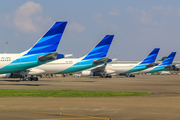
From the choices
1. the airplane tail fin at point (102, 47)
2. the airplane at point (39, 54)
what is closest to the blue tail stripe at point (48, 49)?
the airplane at point (39, 54)

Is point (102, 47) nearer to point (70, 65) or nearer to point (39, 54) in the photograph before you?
point (70, 65)

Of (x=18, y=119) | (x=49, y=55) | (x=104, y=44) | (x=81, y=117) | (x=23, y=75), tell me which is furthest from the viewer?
(x=104, y=44)

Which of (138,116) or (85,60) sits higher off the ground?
(85,60)

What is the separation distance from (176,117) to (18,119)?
289 inches

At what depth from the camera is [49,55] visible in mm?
45031

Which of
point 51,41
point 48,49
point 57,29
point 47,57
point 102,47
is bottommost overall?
point 47,57

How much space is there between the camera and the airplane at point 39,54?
45.2m

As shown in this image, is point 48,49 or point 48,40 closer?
point 48,40

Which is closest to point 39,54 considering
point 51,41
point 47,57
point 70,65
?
point 47,57

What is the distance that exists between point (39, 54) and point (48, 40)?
265cm

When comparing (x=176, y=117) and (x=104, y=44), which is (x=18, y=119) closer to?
(x=176, y=117)

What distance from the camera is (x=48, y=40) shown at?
45.5 metres

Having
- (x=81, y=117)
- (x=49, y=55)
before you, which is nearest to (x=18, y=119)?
(x=81, y=117)

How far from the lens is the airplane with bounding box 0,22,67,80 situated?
45.2 m
